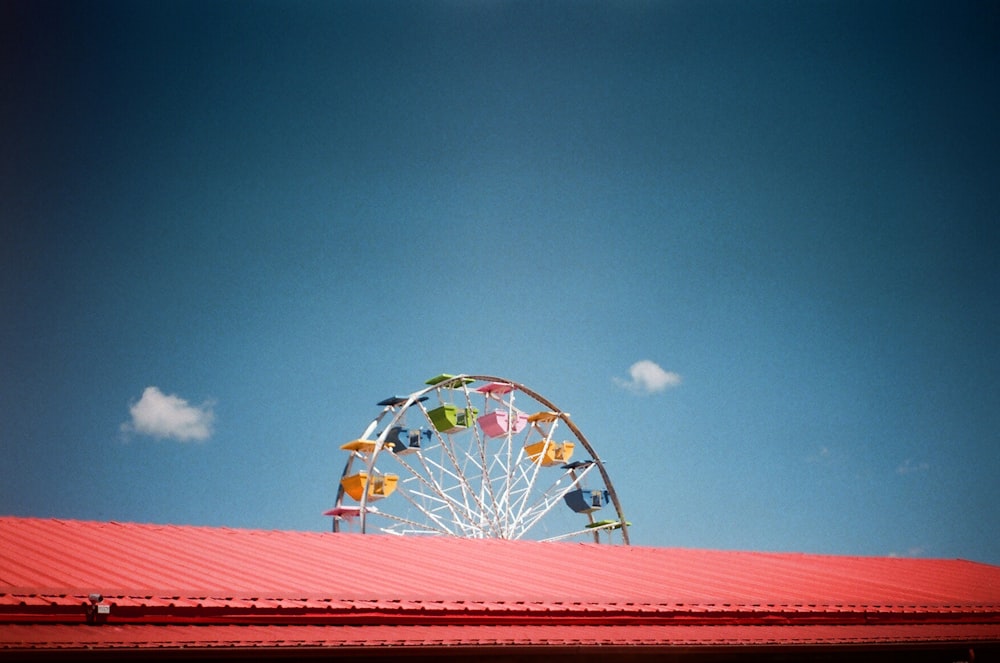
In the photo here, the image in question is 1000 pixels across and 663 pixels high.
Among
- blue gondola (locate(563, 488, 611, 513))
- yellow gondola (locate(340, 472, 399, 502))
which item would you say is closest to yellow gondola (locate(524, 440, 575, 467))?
blue gondola (locate(563, 488, 611, 513))

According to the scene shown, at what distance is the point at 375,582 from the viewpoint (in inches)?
289

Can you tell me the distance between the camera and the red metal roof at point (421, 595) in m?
5.53

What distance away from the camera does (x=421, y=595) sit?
689 cm

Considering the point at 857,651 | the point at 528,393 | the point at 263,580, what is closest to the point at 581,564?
the point at 857,651

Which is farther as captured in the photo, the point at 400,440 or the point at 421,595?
the point at 400,440

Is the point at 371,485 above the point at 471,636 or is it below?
above

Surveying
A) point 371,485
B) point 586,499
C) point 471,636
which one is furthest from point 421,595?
point 586,499

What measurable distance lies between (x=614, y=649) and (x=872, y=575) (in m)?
6.32

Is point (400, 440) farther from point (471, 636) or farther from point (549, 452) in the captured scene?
point (471, 636)

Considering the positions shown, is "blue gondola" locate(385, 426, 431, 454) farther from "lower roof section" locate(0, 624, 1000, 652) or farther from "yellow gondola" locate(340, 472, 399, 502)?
"lower roof section" locate(0, 624, 1000, 652)

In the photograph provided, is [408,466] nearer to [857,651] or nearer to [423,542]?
[423,542]

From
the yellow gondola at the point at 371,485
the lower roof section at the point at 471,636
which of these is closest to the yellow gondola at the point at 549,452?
the yellow gondola at the point at 371,485

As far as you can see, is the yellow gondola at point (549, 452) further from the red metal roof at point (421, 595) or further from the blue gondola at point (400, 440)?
the red metal roof at point (421, 595)

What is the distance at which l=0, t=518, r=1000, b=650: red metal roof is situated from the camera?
553cm
